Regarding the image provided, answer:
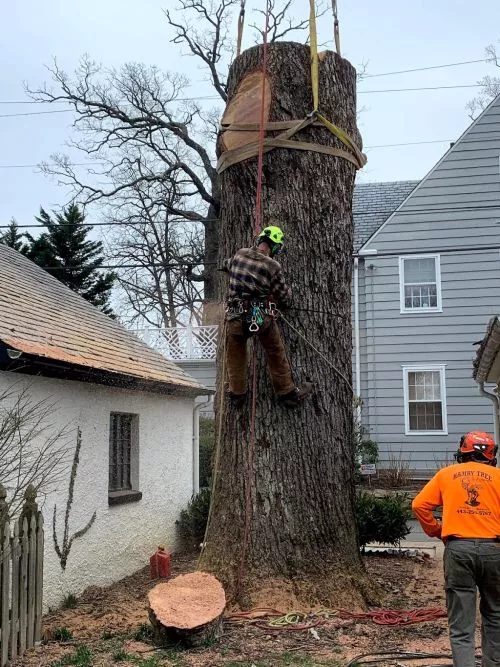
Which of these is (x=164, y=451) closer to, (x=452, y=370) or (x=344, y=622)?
(x=344, y=622)

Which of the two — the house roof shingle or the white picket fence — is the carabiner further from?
the house roof shingle

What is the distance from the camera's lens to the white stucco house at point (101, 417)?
7.47 metres

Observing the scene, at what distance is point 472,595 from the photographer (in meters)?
4.43

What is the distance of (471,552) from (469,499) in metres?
0.31

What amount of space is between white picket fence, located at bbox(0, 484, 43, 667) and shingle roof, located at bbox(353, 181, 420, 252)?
1265 cm

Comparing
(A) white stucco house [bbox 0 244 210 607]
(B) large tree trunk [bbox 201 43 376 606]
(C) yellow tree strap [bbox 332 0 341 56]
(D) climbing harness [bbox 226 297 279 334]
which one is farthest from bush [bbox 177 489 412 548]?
(C) yellow tree strap [bbox 332 0 341 56]

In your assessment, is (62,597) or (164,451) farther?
(164,451)

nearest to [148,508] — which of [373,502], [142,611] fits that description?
[373,502]

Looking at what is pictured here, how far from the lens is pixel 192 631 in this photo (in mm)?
4922

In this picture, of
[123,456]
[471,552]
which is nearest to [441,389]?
[123,456]

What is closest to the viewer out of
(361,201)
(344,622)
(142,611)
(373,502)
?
(344,622)

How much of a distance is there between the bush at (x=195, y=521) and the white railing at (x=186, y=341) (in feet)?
27.9

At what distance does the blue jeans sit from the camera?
431 centimetres

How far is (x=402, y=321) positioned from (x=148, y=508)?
8.89 m
